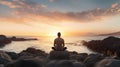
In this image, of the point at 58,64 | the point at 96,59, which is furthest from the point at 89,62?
the point at 58,64

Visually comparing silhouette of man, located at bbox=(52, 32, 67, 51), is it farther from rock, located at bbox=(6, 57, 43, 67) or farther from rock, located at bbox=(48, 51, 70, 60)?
rock, located at bbox=(6, 57, 43, 67)

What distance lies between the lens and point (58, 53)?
18875mm

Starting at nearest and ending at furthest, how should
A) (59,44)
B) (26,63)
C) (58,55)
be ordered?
1. (26,63)
2. (58,55)
3. (59,44)

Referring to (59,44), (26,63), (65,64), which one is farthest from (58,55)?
(26,63)

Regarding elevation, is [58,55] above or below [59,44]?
below

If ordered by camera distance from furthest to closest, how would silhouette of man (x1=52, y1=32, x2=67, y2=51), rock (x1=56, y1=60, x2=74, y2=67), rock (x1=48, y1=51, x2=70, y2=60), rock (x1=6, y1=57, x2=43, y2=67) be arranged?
silhouette of man (x1=52, y1=32, x2=67, y2=51) < rock (x1=48, y1=51, x2=70, y2=60) < rock (x1=6, y1=57, x2=43, y2=67) < rock (x1=56, y1=60, x2=74, y2=67)

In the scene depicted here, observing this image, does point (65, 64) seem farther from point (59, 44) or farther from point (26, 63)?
point (59, 44)


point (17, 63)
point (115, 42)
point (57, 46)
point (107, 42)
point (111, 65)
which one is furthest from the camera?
point (107, 42)

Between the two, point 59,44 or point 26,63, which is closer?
point 26,63

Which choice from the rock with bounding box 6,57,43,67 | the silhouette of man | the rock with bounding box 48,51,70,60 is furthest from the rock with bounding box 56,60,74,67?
the silhouette of man

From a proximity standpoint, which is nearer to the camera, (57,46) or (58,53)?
(58,53)

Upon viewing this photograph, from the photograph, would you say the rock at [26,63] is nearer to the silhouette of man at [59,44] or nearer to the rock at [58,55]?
the rock at [58,55]

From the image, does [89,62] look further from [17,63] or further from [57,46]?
[17,63]

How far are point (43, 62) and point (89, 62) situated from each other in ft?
13.7
